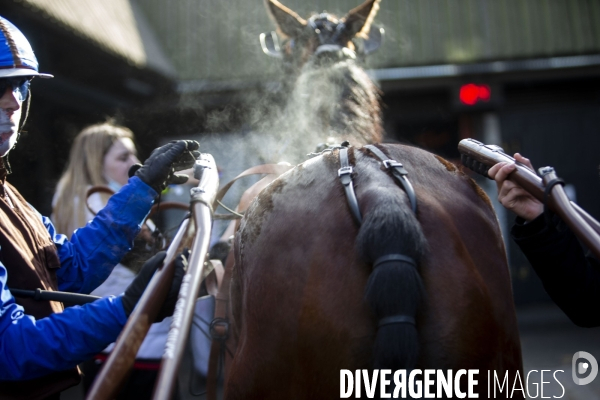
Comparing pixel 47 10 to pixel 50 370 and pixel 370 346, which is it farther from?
pixel 370 346

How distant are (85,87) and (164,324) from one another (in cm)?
485

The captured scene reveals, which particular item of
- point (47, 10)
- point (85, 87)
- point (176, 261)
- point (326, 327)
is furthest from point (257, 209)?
point (85, 87)

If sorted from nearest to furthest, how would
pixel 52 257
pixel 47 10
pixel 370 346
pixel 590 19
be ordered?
pixel 370 346
pixel 52 257
pixel 47 10
pixel 590 19

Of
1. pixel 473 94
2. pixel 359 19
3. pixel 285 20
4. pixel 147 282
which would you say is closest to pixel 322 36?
pixel 359 19

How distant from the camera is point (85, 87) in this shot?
709 cm

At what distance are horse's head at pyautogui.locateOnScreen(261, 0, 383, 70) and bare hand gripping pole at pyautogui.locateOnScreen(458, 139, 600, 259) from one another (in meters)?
1.47

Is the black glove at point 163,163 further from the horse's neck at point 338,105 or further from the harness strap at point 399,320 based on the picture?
the harness strap at point 399,320

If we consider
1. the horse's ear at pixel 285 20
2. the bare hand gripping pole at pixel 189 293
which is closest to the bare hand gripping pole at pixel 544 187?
the bare hand gripping pole at pixel 189 293

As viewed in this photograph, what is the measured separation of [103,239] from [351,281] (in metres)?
1.27

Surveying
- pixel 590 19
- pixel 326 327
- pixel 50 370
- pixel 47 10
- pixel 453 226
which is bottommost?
pixel 50 370

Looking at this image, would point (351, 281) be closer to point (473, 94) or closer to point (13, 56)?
point (13, 56)

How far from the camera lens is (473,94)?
7898 mm

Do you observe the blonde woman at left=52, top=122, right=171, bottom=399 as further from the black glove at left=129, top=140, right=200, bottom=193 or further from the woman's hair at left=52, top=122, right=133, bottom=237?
the black glove at left=129, top=140, right=200, bottom=193

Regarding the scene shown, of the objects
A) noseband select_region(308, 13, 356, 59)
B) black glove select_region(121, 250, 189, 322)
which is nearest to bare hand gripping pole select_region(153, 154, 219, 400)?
black glove select_region(121, 250, 189, 322)
